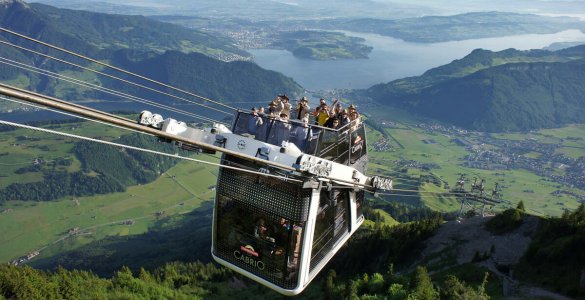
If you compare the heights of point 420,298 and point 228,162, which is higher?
point 228,162

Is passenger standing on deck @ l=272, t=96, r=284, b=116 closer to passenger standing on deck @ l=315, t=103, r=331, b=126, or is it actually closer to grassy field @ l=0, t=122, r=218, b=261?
passenger standing on deck @ l=315, t=103, r=331, b=126

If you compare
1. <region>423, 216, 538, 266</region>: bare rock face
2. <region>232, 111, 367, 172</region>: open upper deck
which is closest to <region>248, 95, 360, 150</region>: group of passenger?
<region>232, 111, 367, 172</region>: open upper deck

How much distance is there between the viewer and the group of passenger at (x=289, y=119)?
1365 centimetres

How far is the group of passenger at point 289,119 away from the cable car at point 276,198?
0.03 metres

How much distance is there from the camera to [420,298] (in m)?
23.1

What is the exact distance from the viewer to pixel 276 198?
12.7 metres

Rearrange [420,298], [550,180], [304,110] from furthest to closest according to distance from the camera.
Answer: [550,180] → [420,298] → [304,110]

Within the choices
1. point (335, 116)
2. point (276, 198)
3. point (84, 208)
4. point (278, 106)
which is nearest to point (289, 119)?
point (278, 106)

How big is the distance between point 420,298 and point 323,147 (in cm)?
1309

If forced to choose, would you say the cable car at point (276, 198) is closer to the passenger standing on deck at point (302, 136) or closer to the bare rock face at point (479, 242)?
the passenger standing on deck at point (302, 136)

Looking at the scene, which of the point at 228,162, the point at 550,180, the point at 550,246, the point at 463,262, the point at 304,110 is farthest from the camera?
the point at 550,180

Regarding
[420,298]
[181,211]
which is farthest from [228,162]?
[181,211]

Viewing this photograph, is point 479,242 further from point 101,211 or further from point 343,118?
point 101,211

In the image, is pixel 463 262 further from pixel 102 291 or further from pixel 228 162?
pixel 102 291
